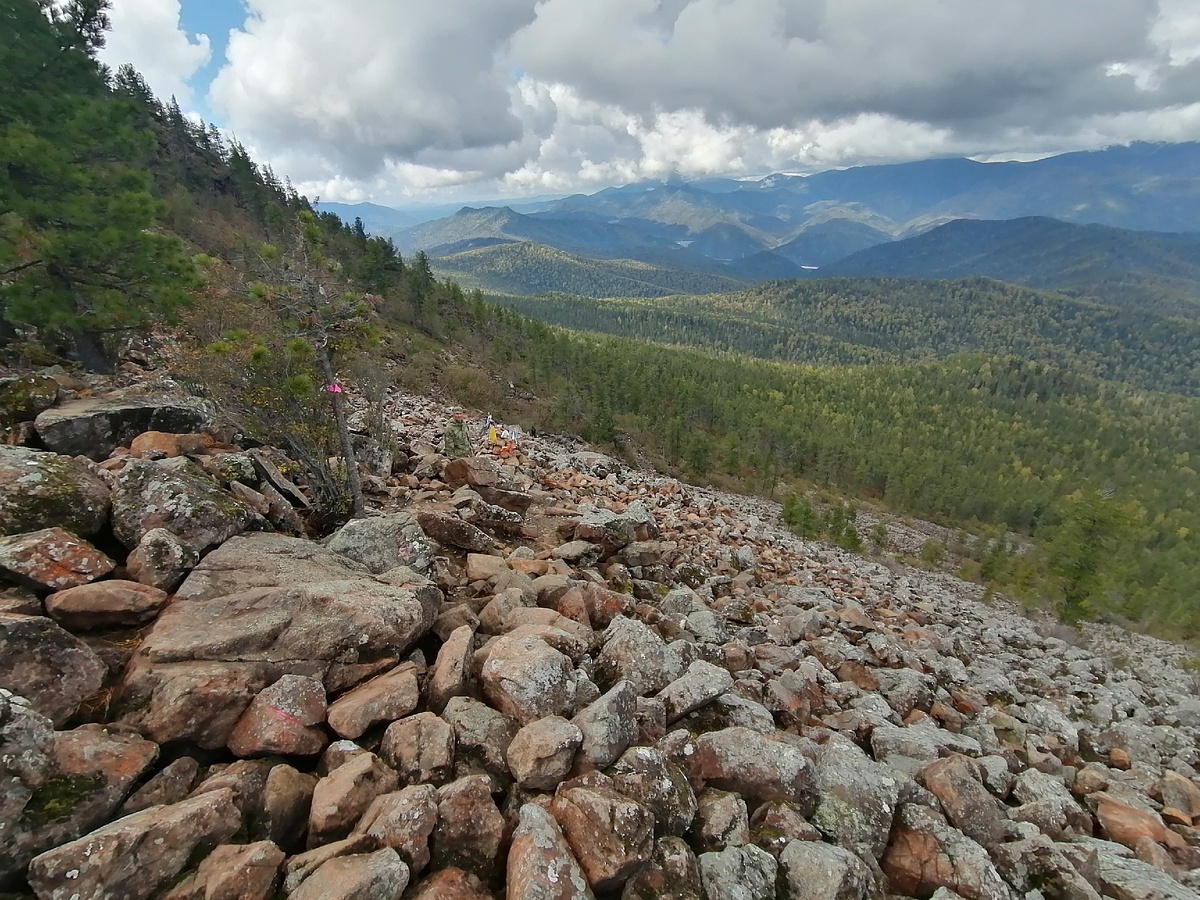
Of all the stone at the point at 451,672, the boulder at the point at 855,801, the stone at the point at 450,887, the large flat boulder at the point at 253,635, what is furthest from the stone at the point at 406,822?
the boulder at the point at 855,801

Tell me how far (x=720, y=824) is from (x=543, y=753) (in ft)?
6.89

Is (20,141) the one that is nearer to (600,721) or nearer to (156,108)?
(600,721)

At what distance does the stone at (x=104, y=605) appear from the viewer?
665cm

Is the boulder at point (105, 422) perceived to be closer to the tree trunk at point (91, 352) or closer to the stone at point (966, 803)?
the tree trunk at point (91, 352)

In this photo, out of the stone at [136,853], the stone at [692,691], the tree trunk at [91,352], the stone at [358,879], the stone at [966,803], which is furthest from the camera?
the tree trunk at [91,352]

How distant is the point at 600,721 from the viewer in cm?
668

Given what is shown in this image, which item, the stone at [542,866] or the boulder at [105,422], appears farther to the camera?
the boulder at [105,422]

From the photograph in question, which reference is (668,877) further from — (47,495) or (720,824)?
(47,495)

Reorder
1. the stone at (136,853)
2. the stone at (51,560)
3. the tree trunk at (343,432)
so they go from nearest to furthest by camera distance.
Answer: the stone at (136,853) → the stone at (51,560) → the tree trunk at (343,432)

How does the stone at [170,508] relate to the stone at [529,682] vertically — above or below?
above

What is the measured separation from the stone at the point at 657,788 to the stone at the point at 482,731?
1.29 meters

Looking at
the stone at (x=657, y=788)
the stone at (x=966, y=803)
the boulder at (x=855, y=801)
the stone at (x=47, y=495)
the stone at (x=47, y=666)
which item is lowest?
the stone at (x=966, y=803)

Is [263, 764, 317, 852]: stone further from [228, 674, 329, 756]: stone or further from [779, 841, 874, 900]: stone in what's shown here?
[779, 841, 874, 900]: stone

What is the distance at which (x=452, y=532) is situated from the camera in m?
13.1
